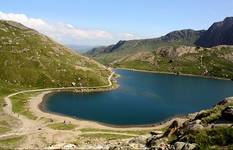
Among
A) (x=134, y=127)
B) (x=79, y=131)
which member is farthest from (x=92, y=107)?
(x=79, y=131)

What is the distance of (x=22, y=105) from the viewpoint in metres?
173

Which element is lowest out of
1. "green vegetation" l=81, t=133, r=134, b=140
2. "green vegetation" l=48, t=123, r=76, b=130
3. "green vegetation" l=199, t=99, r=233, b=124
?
"green vegetation" l=81, t=133, r=134, b=140

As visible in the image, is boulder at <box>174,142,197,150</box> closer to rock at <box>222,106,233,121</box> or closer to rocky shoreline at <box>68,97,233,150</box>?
rocky shoreline at <box>68,97,233,150</box>

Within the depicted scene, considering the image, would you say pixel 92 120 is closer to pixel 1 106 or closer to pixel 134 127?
pixel 134 127

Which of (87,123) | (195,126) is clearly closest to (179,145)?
(195,126)

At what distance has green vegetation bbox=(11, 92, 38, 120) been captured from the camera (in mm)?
153575

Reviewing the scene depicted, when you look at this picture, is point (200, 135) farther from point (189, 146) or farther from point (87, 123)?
point (87, 123)

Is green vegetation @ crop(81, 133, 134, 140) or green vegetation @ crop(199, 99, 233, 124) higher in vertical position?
green vegetation @ crop(199, 99, 233, 124)

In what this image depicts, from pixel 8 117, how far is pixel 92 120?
36.3m

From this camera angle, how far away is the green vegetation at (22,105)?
153575 mm

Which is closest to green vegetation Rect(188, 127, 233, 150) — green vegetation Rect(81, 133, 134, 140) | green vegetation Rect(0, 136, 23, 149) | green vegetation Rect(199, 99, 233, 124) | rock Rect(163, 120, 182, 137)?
green vegetation Rect(199, 99, 233, 124)

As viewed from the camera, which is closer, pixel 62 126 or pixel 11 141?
pixel 11 141

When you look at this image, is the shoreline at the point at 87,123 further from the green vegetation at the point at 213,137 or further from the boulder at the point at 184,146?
the green vegetation at the point at 213,137

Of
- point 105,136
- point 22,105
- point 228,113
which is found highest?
point 228,113
